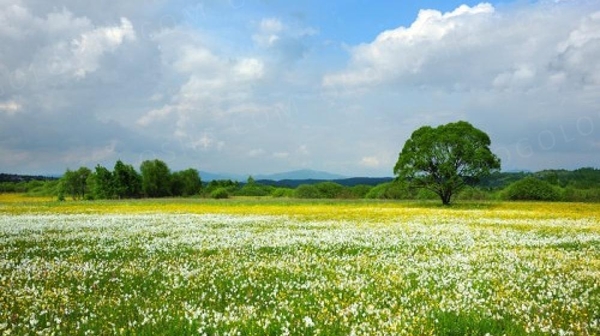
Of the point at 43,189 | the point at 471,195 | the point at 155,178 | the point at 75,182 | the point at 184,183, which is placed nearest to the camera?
the point at 471,195

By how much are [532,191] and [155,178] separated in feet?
319

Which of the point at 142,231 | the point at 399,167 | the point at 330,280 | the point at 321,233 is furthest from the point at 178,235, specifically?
the point at 399,167

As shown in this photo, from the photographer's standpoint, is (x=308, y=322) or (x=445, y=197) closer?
(x=308, y=322)

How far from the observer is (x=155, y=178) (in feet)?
422

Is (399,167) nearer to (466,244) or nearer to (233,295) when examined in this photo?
(466,244)

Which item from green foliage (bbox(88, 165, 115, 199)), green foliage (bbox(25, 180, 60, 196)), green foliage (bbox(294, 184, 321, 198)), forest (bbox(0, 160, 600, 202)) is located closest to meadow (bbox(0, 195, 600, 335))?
forest (bbox(0, 160, 600, 202))

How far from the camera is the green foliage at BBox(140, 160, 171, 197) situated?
419 feet

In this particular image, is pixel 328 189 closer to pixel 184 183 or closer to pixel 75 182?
pixel 184 183

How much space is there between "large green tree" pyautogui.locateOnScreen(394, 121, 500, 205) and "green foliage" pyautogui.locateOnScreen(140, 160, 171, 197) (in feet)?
291

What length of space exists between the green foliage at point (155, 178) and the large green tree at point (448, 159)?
8880 cm

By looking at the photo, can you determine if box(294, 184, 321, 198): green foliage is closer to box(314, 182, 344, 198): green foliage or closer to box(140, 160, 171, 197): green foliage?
box(314, 182, 344, 198): green foliage

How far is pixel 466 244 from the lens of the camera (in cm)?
1739

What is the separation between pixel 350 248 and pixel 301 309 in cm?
832

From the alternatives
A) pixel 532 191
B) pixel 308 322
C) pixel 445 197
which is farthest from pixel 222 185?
pixel 308 322
